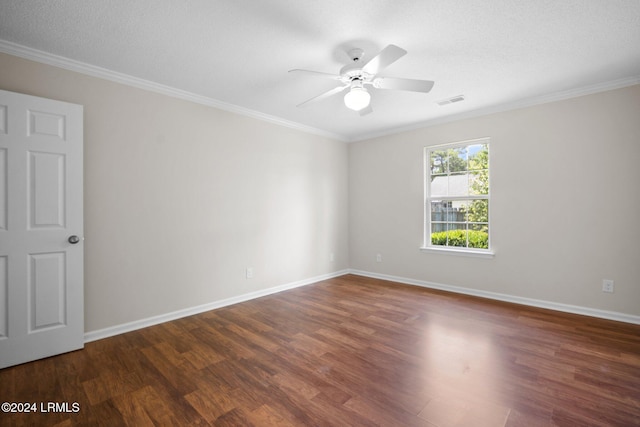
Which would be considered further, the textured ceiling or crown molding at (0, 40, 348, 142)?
crown molding at (0, 40, 348, 142)

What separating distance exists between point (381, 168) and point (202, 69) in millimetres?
3224

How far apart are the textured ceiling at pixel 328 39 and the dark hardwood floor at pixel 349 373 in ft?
8.30

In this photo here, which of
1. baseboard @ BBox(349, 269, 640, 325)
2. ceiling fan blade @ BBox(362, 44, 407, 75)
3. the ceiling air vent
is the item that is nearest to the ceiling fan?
ceiling fan blade @ BBox(362, 44, 407, 75)

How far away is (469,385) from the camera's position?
1.99 meters

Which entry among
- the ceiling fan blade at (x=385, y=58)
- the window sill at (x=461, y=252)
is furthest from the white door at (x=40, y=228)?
the window sill at (x=461, y=252)

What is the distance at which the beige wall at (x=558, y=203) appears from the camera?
3.08 meters

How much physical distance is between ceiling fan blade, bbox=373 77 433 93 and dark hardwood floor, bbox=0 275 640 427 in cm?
221

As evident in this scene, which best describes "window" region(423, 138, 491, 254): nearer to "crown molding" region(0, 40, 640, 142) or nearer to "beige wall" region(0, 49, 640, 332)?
"beige wall" region(0, 49, 640, 332)

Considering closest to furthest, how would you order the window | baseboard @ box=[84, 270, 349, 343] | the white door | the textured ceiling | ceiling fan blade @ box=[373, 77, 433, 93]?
the textured ceiling
the white door
ceiling fan blade @ box=[373, 77, 433, 93]
baseboard @ box=[84, 270, 349, 343]
the window

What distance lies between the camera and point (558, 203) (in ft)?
11.3

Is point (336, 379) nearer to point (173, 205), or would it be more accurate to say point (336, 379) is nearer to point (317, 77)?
point (173, 205)

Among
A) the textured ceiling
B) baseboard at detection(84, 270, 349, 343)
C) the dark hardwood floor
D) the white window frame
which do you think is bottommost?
the dark hardwood floor

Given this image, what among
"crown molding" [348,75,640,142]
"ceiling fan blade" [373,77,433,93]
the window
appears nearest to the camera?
"ceiling fan blade" [373,77,433,93]

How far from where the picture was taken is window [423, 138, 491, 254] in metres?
4.08
